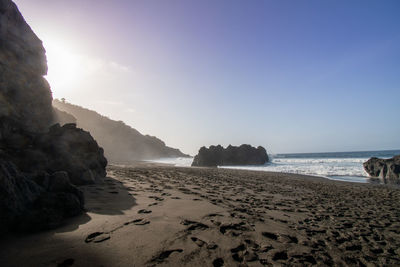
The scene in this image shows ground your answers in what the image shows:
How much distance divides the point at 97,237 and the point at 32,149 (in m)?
6.57

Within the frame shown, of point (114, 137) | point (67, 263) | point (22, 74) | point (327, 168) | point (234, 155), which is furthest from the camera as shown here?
point (114, 137)

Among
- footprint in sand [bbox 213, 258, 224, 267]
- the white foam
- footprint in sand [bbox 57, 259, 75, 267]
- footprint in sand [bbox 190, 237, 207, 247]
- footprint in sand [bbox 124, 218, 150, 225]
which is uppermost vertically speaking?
footprint in sand [bbox 57, 259, 75, 267]

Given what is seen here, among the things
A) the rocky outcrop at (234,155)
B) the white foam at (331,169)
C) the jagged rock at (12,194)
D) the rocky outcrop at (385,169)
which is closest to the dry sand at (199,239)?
the jagged rock at (12,194)

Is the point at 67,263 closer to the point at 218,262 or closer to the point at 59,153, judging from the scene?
the point at 218,262

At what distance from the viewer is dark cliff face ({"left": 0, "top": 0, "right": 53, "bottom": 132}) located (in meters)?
13.4

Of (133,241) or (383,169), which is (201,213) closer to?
(133,241)

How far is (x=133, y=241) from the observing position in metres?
2.90

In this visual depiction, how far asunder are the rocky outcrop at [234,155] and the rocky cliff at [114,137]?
148 feet

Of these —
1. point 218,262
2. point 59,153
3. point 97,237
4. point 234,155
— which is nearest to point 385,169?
point 218,262

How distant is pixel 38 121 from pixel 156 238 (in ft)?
63.2

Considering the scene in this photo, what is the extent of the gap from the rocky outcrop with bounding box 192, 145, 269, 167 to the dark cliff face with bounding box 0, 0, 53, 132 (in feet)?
102

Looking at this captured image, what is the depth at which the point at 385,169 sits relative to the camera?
18141mm

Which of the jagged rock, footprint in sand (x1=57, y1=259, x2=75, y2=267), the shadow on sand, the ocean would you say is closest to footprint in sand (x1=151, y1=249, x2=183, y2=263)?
footprint in sand (x1=57, y1=259, x2=75, y2=267)

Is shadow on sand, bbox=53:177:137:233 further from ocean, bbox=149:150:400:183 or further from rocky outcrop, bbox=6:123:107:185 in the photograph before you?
ocean, bbox=149:150:400:183
